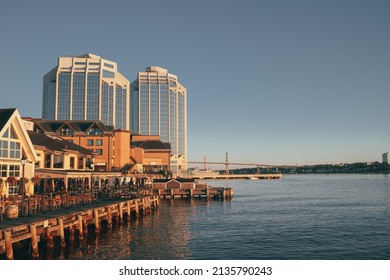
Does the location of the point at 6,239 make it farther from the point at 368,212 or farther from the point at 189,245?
the point at 368,212

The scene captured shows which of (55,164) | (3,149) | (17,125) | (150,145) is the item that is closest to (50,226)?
(3,149)

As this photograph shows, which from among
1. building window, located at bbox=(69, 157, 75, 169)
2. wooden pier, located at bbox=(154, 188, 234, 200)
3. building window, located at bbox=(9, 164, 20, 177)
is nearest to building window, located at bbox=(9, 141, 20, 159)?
building window, located at bbox=(9, 164, 20, 177)

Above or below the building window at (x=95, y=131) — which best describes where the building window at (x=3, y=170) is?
below

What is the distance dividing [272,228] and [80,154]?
122 ft

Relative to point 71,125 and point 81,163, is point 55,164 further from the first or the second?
point 71,125

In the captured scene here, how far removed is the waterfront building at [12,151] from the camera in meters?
39.7

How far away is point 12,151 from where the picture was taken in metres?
41.3

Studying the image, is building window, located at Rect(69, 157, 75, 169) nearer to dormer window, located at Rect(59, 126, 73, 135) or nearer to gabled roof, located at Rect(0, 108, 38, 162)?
gabled roof, located at Rect(0, 108, 38, 162)

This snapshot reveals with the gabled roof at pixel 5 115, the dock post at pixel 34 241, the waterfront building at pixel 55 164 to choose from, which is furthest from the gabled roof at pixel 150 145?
the dock post at pixel 34 241

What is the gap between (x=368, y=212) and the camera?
60.6 m

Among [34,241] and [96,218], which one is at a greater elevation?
[96,218]

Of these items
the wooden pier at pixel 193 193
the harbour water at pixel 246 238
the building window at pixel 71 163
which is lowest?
the harbour water at pixel 246 238

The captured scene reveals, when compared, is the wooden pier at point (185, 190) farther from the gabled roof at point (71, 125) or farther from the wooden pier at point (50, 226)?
the wooden pier at point (50, 226)
